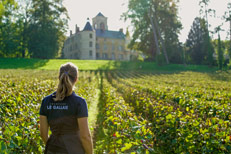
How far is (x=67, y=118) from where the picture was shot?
2773mm

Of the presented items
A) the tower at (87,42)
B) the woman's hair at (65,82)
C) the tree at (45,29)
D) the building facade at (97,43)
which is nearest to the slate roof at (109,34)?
the building facade at (97,43)

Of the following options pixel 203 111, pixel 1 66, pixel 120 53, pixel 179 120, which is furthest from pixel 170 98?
pixel 120 53

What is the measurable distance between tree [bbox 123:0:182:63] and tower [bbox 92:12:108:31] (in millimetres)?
33916

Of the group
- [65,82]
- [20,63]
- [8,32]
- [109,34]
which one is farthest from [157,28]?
[65,82]

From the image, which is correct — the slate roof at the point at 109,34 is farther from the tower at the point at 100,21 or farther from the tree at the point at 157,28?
the tree at the point at 157,28

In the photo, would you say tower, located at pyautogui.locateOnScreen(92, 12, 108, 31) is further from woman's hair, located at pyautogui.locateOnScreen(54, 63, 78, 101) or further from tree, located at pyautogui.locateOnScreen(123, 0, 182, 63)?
woman's hair, located at pyautogui.locateOnScreen(54, 63, 78, 101)

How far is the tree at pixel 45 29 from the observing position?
48.1m

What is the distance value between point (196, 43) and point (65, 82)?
183 feet

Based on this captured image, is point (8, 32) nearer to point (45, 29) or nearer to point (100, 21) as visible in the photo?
point (45, 29)

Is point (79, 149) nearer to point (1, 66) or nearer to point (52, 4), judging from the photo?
point (1, 66)

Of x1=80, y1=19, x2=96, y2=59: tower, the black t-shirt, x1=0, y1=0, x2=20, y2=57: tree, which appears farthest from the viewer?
x1=80, y1=19, x2=96, y2=59: tower

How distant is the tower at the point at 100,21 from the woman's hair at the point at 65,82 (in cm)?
7985

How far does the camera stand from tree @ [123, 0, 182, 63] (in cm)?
4759

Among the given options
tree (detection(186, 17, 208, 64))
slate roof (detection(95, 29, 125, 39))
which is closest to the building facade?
slate roof (detection(95, 29, 125, 39))
